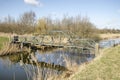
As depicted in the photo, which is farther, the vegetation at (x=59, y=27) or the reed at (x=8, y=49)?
the vegetation at (x=59, y=27)

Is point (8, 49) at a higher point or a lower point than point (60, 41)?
lower

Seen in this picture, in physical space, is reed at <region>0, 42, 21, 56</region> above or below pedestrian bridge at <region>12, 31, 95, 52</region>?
below

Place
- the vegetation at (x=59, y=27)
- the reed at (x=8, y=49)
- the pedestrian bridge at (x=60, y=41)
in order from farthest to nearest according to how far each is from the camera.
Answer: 1. the vegetation at (x=59, y=27)
2. the reed at (x=8, y=49)
3. the pedestrian bridge at (x=60, y=41)

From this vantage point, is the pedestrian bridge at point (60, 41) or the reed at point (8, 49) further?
the reed at point (8, 49)

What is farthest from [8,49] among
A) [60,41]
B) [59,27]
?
[59,27]

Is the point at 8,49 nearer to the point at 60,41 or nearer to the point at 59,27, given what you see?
the point at 60,41

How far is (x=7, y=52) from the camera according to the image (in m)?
22.2

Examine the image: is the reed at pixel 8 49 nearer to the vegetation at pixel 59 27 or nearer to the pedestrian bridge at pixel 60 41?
the pedestrian bridge at pixel 60 41

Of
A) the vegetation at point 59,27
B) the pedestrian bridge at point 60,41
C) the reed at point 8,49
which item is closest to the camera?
the pedestrian bridge at point 60,41

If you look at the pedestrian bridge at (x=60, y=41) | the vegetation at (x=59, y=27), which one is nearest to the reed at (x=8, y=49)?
the pedestrian bridge at (x=60, y=41)

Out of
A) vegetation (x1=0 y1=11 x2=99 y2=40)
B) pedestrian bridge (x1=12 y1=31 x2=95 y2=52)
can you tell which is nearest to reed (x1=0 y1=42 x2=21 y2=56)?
pedestrian bridge (x1=12 y1=31 x2=95 y2=52)

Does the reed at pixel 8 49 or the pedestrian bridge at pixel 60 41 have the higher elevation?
the pedestrian bridge at pixel 60 41

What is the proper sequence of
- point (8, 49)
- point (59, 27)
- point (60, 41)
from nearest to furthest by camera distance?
point (60, 41) → point (8, 49) → point (59, 27)

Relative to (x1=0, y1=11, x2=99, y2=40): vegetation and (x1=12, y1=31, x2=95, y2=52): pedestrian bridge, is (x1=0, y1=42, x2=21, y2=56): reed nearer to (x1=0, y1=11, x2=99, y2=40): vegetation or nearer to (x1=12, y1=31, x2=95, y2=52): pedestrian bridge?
(x1=12, y1=31, x2=95, y2=52): pedestrian bridge
